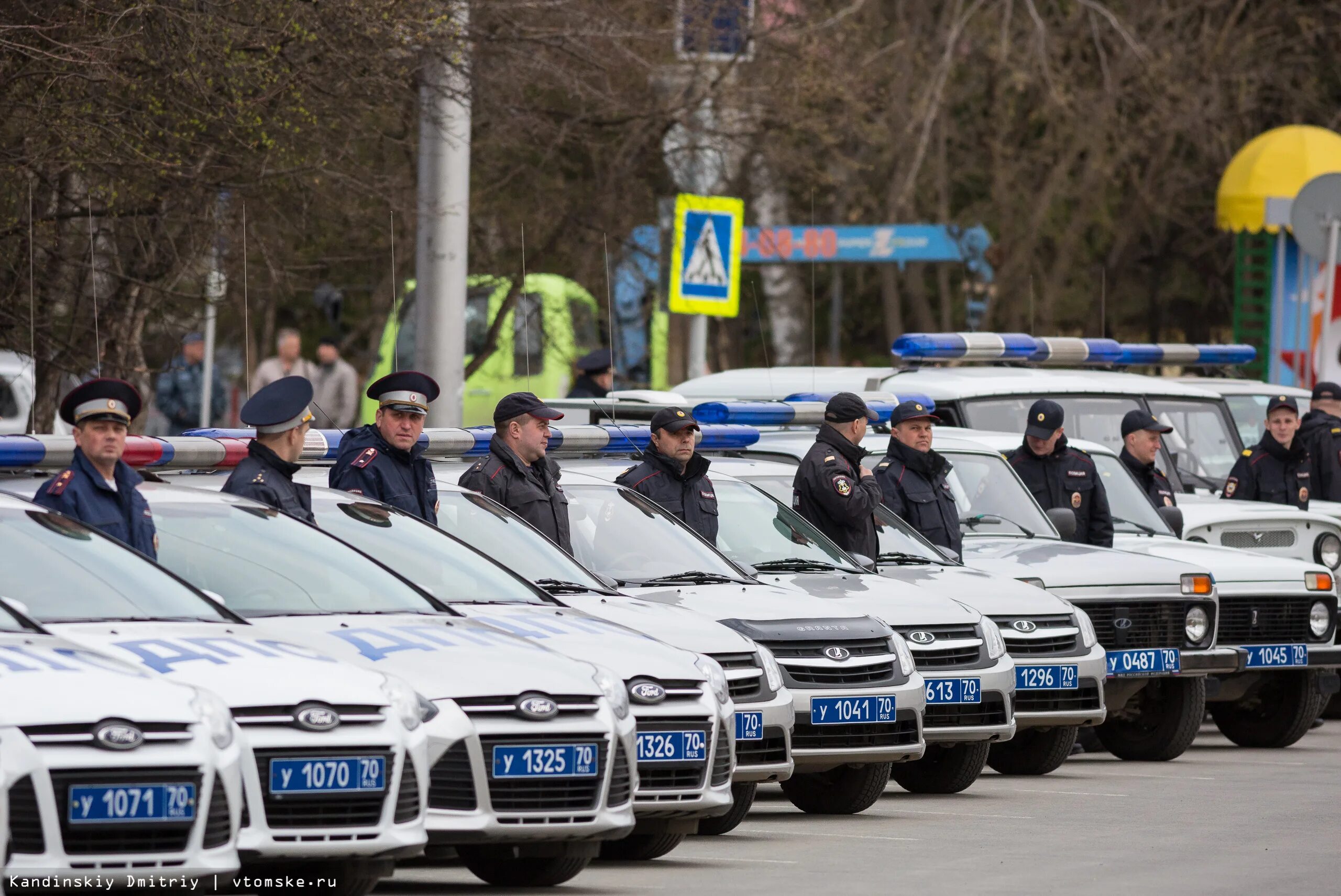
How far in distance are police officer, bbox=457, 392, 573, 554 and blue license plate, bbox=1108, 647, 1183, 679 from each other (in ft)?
11.4

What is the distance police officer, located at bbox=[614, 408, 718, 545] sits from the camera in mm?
12906

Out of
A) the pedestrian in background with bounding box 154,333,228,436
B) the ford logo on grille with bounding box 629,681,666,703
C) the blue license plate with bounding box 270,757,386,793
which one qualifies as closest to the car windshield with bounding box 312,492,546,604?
the ford logo on grille with bounding box 629,681,666,703

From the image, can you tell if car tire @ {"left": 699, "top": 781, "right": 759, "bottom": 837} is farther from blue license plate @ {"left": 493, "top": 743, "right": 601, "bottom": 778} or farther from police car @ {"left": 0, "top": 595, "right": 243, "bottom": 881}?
police car @ {"left": 0, "top": 595, "right": 243, "bottom": 881}

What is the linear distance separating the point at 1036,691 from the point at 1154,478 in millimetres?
4227

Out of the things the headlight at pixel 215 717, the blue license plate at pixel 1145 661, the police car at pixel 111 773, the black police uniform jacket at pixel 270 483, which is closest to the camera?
the police car at pixel 111 773

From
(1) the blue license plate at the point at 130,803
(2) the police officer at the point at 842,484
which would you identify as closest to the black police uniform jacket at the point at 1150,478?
(2) the police officer at the point at 842,484

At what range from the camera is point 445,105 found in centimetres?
1764

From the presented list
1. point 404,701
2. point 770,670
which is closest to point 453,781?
point 404,701

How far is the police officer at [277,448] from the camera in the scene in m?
10.3

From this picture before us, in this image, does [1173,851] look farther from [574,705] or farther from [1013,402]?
[1013,402]

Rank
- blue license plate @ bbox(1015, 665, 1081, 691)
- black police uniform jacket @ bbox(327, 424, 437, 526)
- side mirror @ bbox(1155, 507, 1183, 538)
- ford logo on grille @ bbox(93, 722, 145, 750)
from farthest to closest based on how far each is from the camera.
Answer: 1. side mirror @ bbox(1155, 507, 1183, 538)
2. blue license plate @ bbox(1015, 665, 1081, 691)
3. black police uniform jacket @ bbox(327, 424, 437, 526)
4. ford logo on grille @ bbox(93, 722, 145, 750)

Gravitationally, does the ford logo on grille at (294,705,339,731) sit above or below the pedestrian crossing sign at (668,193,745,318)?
below

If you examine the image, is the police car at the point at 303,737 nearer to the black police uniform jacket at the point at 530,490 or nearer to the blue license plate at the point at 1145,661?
the black police uniform jacket at the point at 530,490

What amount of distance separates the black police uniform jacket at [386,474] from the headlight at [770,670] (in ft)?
5.32
